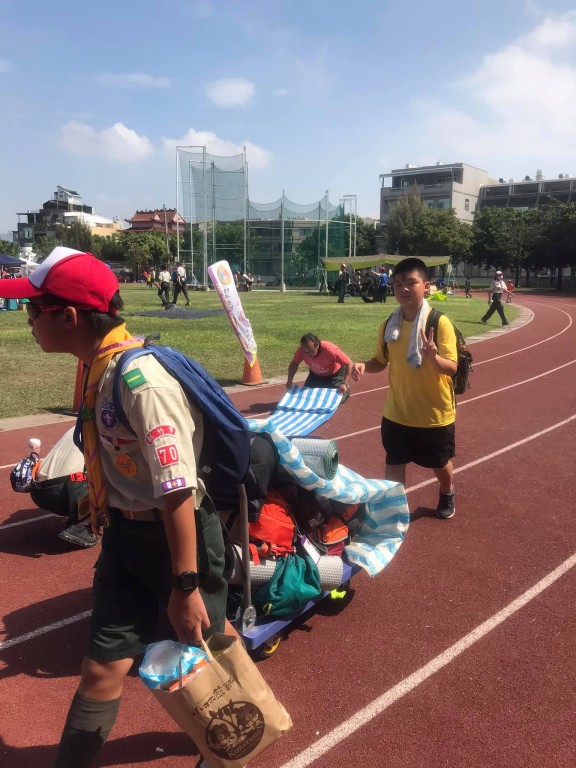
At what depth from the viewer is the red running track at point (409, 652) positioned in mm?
2721

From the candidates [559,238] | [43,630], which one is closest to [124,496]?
[43,630]

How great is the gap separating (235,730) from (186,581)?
51 centimetres

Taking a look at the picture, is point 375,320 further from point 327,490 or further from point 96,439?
point 96,439

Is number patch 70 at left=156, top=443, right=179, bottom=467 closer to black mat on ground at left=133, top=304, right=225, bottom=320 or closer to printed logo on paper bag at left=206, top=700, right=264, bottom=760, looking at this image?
printed logo on paper bag at left=206, top=700, right=264, bottom=760

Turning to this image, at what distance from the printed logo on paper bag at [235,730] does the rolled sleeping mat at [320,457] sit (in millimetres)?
1743

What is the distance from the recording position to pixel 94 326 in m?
2.07

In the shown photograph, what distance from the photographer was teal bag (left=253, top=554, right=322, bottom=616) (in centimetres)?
326

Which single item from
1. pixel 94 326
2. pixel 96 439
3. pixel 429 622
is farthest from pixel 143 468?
pixel 429 622

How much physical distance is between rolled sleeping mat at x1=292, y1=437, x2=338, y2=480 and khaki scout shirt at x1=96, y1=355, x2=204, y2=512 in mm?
1635

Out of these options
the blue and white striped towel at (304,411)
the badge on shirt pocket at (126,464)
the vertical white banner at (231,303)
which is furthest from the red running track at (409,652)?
the vertical white banner at (231,303)

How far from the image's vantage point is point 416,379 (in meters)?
4.60

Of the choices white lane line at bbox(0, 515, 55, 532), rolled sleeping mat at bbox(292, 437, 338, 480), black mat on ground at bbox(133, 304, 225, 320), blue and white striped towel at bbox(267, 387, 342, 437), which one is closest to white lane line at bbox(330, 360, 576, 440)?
blue and white striped towel at bbox(267, 387, 342, 437)

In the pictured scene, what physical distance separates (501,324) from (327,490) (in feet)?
67.7

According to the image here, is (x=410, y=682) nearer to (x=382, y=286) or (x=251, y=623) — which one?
(x=251, y=623)
